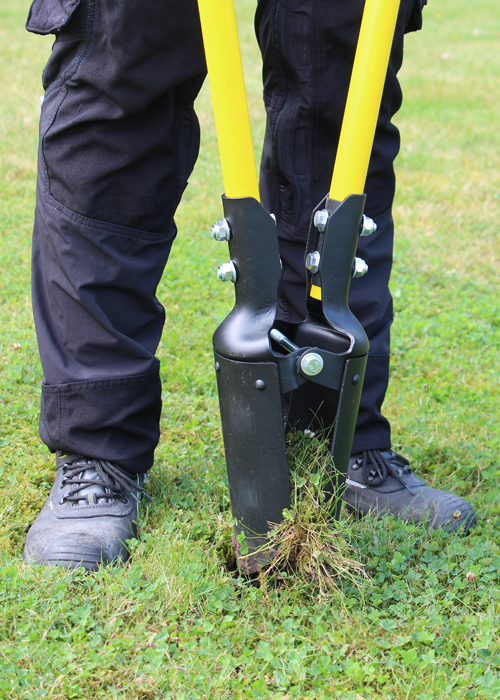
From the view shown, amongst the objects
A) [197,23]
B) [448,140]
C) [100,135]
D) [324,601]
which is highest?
[197,23]

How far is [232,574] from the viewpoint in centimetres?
141

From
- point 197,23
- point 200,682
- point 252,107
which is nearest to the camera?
point 200,682

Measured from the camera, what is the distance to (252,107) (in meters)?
6.12

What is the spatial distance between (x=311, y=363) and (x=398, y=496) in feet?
2.14

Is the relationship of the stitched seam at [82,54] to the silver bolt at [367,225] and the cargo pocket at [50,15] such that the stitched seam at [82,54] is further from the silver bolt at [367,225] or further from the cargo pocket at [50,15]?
the silver bolt at [367,225]

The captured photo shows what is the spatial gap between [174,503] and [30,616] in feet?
1.43

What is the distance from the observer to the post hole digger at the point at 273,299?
1.22 m

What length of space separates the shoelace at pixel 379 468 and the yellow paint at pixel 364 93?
730mm

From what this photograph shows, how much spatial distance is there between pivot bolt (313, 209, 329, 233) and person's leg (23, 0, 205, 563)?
40 cm

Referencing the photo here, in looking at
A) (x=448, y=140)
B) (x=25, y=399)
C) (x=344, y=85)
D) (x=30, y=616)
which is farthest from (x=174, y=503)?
(x=448, y=140)

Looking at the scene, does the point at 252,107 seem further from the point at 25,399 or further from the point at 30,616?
Result: the point at 30,616

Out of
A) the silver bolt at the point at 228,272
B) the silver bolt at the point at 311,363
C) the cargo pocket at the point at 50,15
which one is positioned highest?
the cargo pocket at the point at 50,15

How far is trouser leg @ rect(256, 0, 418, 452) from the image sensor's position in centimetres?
147

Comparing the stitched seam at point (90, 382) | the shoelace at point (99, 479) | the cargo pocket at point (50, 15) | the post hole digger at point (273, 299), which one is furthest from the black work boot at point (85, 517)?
the cargo pocket at point (50, 15)
